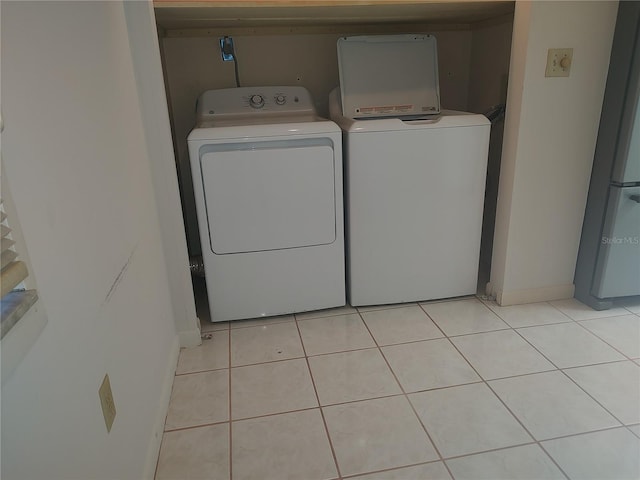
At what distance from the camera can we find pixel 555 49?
5.57 feet

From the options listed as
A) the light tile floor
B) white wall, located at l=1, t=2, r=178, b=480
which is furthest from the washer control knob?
the light tile floor

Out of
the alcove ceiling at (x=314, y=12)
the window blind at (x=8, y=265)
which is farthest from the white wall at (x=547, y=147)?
the window blind at (x=8, y=265)

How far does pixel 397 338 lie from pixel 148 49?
141cm

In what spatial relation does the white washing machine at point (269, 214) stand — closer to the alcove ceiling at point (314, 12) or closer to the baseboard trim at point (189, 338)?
the baseboard trim at point (189, 338)

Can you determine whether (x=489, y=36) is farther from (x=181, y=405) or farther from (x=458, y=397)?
(x=181, y=405)

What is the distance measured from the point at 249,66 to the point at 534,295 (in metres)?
1.80

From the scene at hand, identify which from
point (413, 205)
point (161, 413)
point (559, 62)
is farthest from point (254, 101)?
point (161, 413)

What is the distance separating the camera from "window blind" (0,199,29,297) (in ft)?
1.78

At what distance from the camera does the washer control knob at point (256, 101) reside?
2148 mm

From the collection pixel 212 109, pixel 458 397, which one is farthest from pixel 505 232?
pixel 212 109

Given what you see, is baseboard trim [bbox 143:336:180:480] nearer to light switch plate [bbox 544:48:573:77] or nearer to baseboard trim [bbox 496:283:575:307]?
baseboard trim [bbox 496:283:575:307]

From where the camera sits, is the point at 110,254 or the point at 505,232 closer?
the point at 110,254

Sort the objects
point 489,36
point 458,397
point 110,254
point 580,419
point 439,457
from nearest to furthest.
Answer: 1. point 110,254
2. point 439,457
3. point 580,419
4. point 458,397
5. point 489,36

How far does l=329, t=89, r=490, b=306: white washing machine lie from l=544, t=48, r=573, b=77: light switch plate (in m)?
0.30
